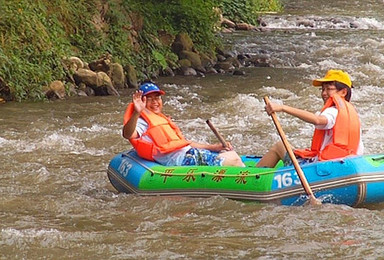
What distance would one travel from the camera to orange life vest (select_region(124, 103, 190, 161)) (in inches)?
308

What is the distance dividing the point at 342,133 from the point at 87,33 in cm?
897

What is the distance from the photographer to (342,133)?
7.12 metres

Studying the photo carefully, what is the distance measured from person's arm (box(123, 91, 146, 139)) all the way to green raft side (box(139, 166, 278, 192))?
38 centimetres

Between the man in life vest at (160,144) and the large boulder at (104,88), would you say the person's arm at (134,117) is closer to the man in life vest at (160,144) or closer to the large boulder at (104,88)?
the man in life vest at (160,144)

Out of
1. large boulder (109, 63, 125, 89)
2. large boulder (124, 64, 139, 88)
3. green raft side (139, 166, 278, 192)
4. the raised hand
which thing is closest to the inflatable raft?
green raft side (139, 166, 278, 192)

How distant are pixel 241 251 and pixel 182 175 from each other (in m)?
1.70

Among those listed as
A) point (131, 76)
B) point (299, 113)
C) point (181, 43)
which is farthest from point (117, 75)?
point (299, 113)

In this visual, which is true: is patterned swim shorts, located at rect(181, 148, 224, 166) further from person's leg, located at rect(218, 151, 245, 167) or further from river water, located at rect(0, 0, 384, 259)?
river water, located at rect(0, 0, 384, 259)

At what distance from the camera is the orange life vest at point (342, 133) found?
7105mm

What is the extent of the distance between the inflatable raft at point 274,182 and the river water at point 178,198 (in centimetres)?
10

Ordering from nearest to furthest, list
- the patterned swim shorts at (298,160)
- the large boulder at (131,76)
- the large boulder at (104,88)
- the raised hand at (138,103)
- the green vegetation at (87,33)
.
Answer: the patterned swim shorts at (298,160) < the raised hand at (138,103) < the green vegetation at (87,33) < the large boulder at (104,88) < the large boulder at (131,76)

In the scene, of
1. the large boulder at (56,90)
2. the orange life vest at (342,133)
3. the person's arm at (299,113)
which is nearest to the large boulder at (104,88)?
the large boulder at (56,90)

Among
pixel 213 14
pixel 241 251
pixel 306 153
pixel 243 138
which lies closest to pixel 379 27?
pixel 213 14

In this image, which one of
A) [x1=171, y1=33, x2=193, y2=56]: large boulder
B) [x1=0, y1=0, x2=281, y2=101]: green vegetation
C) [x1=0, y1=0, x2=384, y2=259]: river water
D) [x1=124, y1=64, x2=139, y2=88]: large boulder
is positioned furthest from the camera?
[x1=171, y1=33, x2=193, y2=56]: large boulder
